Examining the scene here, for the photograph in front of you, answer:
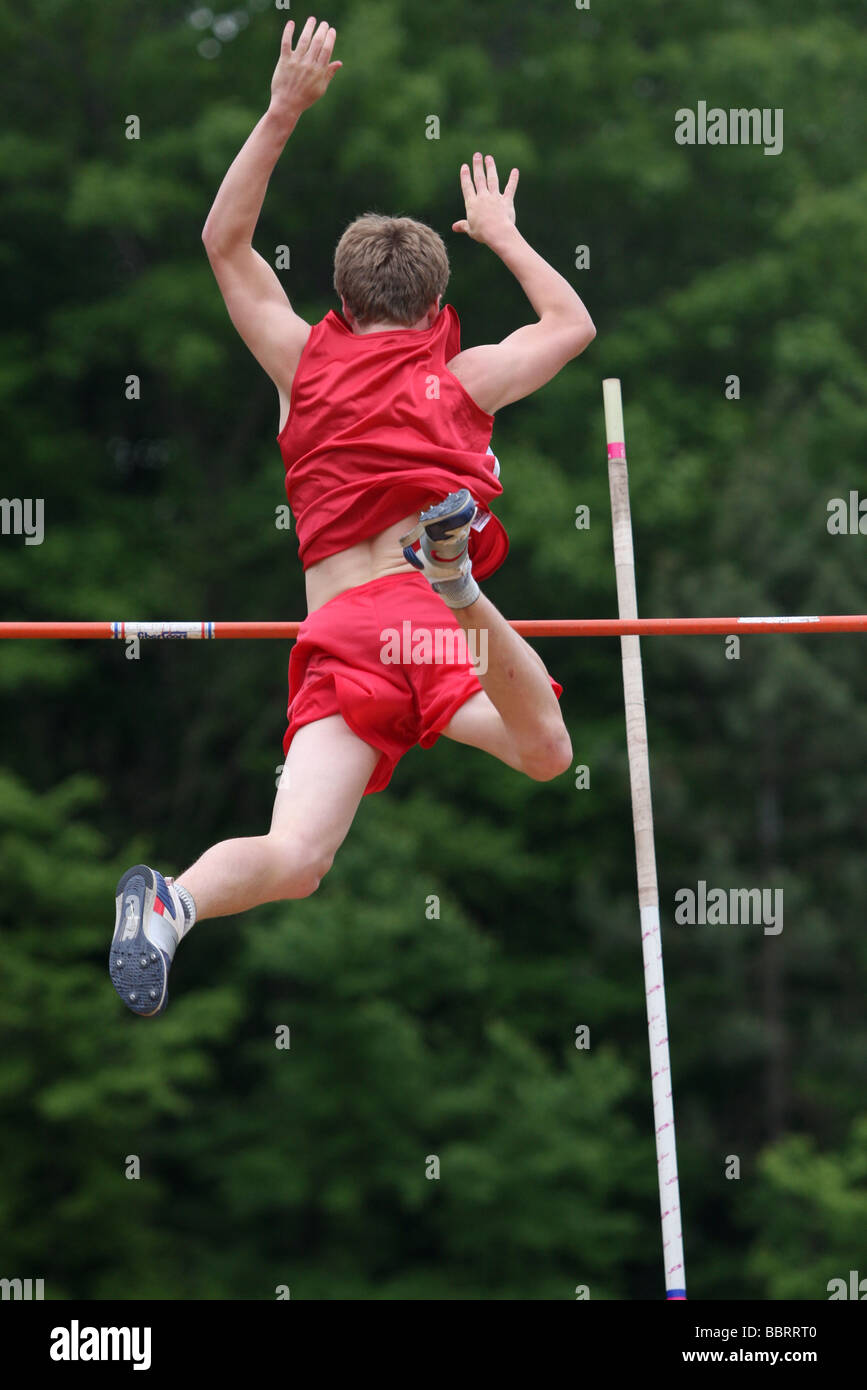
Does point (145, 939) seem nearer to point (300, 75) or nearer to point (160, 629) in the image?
point (160, 629)

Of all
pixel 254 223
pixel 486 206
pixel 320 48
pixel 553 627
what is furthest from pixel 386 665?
pixel 320 48

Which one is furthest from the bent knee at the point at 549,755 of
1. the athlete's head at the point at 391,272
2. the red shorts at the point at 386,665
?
the athlete's head at the point at 391,272

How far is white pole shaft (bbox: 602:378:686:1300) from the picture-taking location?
5.60 meters

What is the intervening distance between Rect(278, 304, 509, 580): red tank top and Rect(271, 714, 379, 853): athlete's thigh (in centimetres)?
43

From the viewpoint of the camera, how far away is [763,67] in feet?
57.1

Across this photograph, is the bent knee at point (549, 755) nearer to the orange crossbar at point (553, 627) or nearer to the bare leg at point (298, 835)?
the bare leg at point (298, 835)

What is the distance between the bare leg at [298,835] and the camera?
4.21m

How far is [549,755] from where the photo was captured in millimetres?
4477

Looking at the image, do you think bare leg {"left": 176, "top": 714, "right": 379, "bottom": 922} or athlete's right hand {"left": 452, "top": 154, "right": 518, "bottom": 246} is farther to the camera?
athlete's right hand {"left": 452, "top": 154, "right": 518, "bottom": 246}

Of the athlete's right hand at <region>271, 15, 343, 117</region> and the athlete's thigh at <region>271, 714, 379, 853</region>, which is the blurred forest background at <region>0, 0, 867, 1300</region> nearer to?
the athlete's thigh at <region>271, 714, 379, 853</region>

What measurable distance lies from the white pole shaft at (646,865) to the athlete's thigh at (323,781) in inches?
50.4

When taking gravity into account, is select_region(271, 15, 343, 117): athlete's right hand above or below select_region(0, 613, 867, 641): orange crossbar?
above

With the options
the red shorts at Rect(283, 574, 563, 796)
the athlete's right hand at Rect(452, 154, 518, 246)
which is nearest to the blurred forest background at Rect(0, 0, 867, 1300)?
the athlete's right hand at Rect(452, 154, 518, 246)
